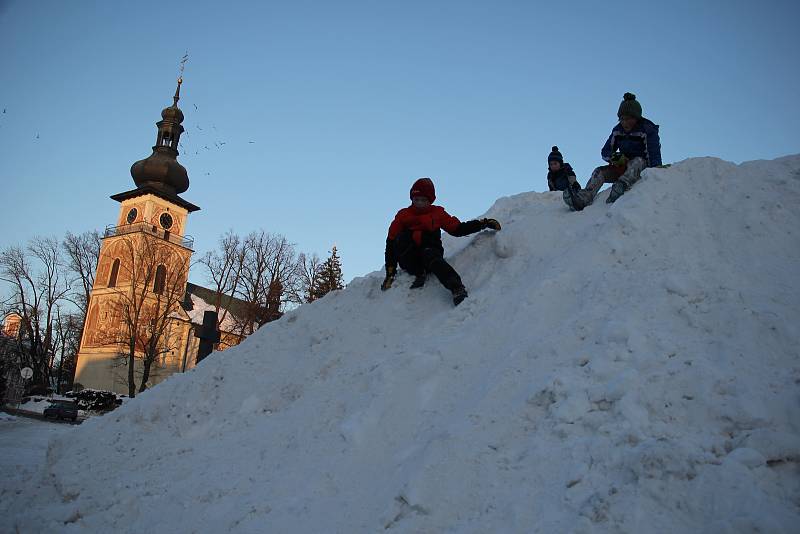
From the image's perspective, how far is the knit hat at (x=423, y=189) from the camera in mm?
6676

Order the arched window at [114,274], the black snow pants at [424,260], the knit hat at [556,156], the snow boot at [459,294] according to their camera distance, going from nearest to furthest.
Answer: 1. the snow boot at [459,294]
2. the black snow pants at [424,260]
3. the knit hat at [556,156]
4. the arched window at [114,274]

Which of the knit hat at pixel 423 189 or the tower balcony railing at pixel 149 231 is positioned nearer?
the knit hat at pixel 423 189

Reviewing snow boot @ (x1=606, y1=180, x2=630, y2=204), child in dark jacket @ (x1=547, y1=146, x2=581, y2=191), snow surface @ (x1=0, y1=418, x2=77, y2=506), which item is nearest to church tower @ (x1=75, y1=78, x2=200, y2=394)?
snow surface @ (x1=0, y1=418, x2=77, y2=506)

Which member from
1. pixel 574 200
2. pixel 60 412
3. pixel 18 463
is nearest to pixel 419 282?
pixel 574 200

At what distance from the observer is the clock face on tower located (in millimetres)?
48469

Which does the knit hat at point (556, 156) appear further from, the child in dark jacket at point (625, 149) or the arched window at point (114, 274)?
the arched window at point (114, 274)

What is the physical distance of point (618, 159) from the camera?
680 cm

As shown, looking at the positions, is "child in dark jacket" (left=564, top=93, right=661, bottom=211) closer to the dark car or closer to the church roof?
the dark car

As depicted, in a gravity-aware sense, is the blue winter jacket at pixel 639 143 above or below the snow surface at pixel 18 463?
above

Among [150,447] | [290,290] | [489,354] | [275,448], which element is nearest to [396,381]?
[489,354]

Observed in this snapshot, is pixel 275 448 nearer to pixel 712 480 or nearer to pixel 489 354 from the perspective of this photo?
pixel 489 354

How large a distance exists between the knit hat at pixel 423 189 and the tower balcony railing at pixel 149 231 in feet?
144

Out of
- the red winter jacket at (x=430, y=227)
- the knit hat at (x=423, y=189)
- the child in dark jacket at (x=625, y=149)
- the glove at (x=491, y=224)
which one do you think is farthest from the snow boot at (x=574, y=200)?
the knit hat at (x=423, y=189)

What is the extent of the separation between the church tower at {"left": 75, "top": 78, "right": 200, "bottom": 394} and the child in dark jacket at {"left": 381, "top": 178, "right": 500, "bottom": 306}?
36.6m
